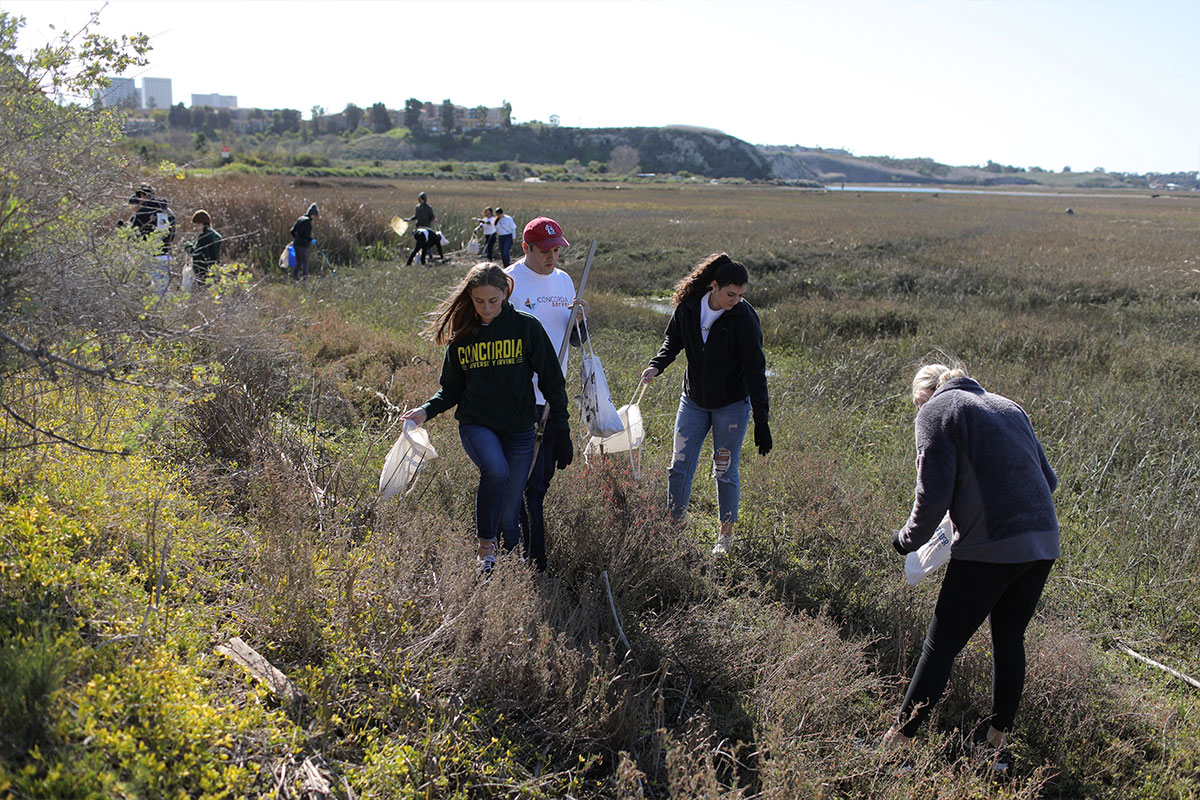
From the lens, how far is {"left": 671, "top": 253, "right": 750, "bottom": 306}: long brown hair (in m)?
4.26

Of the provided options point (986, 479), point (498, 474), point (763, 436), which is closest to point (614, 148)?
point (763, 436)

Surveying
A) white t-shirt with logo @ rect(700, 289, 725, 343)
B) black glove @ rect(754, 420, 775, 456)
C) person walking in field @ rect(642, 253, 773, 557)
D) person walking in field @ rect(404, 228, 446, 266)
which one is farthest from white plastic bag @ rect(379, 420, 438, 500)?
person walking in field @ rect(404, 228, 446, 266)

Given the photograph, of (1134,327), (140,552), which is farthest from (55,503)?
(1134,327)

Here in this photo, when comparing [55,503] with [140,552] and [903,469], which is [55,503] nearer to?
[140,552]

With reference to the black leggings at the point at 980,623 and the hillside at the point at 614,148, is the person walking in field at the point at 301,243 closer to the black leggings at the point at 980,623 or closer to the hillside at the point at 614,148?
the black leggings at the point at 980,623

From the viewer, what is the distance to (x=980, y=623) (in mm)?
3020

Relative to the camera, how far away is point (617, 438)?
4762 mm

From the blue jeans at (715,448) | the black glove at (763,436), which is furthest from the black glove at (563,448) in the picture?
the black glove at (763,436)

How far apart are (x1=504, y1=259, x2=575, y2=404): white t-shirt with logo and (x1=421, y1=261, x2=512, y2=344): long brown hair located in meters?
0.22

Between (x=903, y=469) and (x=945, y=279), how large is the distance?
12.9m

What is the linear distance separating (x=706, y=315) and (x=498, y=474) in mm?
1580

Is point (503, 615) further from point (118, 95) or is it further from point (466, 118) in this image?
point (466, 118)

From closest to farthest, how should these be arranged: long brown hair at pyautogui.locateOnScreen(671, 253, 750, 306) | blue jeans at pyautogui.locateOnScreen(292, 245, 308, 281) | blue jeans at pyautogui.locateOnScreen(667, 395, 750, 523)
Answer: long brown hair at pyautogui.locateOnScreen(671, 253, 750, 306)
blue jeans at pyautogui.locateOnScreen(667, 395, 750, 523)
blue jeans at pyautogui.locateOnScreen(292, 245, 308, 281)

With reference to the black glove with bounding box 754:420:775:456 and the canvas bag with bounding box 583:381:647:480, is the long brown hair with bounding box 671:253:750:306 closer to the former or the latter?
the canvas bag with bounding box 583:381:647:480
